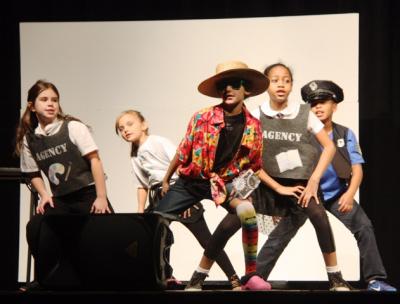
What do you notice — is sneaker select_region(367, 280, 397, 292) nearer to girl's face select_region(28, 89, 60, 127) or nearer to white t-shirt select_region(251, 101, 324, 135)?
white t-shirt select_region(251, 101, 324, 135)

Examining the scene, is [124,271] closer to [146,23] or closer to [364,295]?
[364,295]

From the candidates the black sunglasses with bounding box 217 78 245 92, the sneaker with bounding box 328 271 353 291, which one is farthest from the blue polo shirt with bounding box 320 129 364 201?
the black sunglasses with bounding box 217 78 245 92

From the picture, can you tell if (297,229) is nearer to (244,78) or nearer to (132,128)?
(244,78)

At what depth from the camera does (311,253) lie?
4148 mm

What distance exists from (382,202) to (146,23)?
1.75 m

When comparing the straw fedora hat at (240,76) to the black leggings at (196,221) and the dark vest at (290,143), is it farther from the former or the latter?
the black leggings at (196,221)

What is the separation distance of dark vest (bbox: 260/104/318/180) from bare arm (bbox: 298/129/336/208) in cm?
6

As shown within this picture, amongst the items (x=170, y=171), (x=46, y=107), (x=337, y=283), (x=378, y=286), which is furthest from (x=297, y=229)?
(x=46, y=107)

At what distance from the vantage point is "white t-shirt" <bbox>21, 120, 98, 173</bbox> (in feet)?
12.8

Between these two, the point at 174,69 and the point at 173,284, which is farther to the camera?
the point at 174,69

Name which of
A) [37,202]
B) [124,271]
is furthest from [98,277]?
[37,202]

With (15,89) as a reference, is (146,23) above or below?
above

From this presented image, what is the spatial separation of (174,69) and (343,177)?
1.17 meters

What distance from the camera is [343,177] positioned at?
13.3ft
